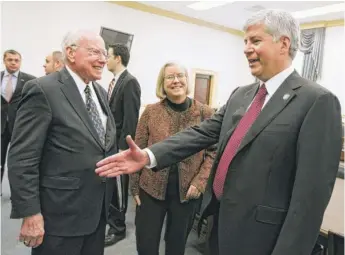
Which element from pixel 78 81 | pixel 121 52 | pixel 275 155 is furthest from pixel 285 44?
pixel 121 52

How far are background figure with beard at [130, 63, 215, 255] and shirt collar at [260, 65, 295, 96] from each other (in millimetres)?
747

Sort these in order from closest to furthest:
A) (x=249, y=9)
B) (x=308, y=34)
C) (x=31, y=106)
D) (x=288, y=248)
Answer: (x=288, y=248) < (x=31, y=106) < (x=249, y=9) < (x=308, y=34)

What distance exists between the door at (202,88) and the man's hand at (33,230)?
6977 mm

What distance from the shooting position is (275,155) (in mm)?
1054

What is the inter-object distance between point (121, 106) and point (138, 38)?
14.8ft

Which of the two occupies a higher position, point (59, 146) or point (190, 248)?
point (59, 146)

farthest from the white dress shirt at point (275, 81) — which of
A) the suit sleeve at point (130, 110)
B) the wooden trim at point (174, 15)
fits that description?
the wooden trim at point (174, 15)

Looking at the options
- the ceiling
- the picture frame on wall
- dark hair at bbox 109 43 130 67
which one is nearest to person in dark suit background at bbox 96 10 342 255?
dark hair at bbox 109 43 130 67

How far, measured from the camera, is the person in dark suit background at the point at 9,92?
3.51 metres

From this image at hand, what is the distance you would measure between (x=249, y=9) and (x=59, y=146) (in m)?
6.09

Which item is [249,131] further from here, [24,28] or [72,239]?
[24,28]

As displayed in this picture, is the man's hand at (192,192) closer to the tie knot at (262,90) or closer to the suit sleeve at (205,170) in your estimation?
the suit sleeve at (205,170)

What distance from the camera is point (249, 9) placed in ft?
21.5

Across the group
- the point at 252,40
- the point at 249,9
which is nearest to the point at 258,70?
the point at 252,40
